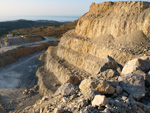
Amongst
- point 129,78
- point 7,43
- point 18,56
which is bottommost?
point 18,56

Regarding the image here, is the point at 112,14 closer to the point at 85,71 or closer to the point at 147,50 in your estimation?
the point at 147,50

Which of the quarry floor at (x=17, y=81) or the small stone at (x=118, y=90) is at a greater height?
the small stone at (x=118, y=90)

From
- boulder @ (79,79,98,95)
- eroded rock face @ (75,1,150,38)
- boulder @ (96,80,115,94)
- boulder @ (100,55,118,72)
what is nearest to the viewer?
boulder @ (96,80,115,94)

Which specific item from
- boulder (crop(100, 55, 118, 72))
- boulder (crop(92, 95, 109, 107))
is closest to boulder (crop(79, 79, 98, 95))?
boulder (crop(92, 95, 109, 107))

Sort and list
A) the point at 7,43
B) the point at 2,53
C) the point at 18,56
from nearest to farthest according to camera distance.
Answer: the point at 2,53 < the point at 18,56 < the point at 7,43

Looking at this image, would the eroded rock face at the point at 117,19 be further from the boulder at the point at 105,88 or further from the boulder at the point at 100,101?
the boulder at the point at 100,101

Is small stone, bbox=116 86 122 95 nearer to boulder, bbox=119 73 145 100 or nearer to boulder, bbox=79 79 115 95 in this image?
boulder, bbox=79 79 115 95

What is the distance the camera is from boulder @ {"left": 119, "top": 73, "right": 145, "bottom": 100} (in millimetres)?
4391

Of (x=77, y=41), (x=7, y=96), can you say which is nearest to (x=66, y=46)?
(x=77, y=41)

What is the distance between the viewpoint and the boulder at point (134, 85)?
439cm

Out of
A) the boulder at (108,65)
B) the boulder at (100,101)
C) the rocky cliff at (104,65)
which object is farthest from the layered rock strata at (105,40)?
the boulder at (100,101)

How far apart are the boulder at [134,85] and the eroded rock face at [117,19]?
29.7 feet

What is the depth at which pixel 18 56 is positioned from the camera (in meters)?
27.3

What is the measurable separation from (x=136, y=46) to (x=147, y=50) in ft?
3.42
